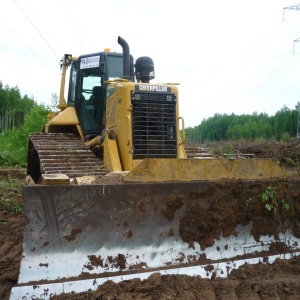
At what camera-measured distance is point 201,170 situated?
412cm

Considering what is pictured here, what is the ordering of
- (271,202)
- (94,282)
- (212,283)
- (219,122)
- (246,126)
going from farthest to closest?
(219,122), (246,126), (271,202), (212,283), (94,282)

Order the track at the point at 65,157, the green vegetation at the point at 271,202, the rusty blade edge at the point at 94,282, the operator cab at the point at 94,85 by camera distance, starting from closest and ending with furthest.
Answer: the rusty blade edge at the point at 94,282 → the green vegetation at the point at 271,202 → the track at the point at 65,157 → the operator cab at the point at 94,85

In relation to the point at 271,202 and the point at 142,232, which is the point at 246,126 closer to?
the point at 271,202

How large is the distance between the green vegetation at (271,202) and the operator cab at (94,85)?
9.91ft

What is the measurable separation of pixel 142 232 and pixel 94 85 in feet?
11.5

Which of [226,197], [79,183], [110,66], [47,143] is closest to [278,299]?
[226,197]

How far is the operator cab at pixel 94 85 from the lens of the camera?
251 inches

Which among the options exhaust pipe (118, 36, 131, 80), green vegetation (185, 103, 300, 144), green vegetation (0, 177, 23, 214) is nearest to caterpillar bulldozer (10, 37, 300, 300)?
exhaust pipe (118, 36, 131, 80)

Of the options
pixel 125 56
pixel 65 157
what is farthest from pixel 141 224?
pixel 125 56

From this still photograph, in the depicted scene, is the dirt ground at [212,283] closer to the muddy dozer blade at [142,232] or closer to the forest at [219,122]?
the muddy dozer blade at [142,232]

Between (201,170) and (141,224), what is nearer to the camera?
(141,224)

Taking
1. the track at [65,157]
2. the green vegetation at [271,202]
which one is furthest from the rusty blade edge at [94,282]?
the track at [65,157]

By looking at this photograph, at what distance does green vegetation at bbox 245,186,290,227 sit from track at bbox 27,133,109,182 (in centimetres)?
201

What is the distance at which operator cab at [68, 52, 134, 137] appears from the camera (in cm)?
637
